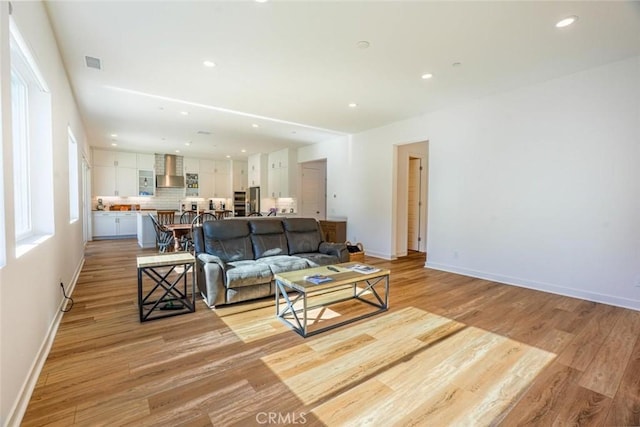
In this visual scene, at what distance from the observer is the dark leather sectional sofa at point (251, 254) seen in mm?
3350

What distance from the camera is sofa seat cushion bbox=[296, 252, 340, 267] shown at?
13.3 feet

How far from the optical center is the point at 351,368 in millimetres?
2182

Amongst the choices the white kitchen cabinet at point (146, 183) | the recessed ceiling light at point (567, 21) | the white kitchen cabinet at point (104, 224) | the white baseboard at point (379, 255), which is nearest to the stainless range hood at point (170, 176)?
the white kitchen cabinet at point (146, 183)

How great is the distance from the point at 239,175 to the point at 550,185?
31.5 ft

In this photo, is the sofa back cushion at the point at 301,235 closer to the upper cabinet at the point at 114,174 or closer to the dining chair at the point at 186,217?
the dining chair at the point at 186,217

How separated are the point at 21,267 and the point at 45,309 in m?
0.89

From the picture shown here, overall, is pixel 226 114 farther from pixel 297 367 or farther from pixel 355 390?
pixel 355 390

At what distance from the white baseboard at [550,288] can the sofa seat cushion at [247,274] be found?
329 centimetres

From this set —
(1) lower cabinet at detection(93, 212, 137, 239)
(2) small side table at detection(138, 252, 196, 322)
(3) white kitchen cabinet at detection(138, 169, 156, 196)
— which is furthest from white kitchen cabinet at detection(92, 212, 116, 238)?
(2) small side table at detection(138, 252, 196, 322)

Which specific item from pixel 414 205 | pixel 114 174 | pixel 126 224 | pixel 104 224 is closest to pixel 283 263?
pixel 414 205

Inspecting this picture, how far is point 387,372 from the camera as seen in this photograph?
2133 mm

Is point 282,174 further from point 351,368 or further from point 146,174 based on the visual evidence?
point 351,368

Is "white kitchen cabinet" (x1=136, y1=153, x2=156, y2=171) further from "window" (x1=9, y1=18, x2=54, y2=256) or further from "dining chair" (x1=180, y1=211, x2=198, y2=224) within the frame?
"window" (x1=9, y1=18, x2=54, y2=256)

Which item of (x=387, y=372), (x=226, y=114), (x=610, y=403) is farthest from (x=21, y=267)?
(x=226, y=114)
